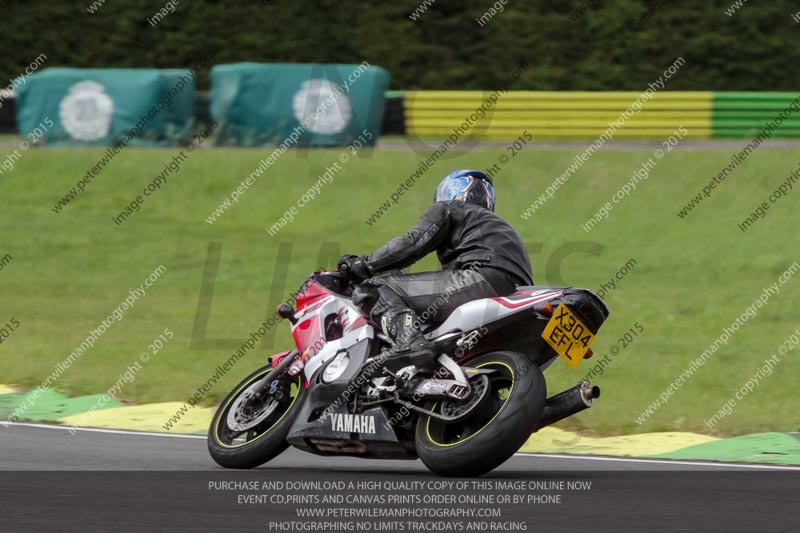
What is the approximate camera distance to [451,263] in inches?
316

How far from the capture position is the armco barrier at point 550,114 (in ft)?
79.3

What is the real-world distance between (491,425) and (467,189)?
1.75 m

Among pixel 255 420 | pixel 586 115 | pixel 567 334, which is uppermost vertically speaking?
pixel 586 115

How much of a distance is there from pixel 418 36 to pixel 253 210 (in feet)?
35.7

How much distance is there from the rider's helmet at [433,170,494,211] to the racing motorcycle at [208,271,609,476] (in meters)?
0.71

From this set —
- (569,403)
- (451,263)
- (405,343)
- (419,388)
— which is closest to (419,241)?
(451,263)

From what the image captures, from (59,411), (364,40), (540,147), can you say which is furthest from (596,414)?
(364,40)

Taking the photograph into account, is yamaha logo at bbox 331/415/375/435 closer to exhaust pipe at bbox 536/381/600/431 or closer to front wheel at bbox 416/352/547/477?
Result: front wheel at bbox 416/352/547/477

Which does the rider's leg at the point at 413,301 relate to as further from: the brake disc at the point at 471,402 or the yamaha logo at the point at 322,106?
the yamaha logo at the point at 322,106

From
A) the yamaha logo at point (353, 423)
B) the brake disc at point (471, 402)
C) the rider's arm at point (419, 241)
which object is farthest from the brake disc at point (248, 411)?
the brake disc at point (471, 402)

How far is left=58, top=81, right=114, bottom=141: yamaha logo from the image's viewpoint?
22641mm

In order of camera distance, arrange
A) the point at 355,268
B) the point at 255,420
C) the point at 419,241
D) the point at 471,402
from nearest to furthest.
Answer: the point at 471,402 → the point at 419,241 → the point at 255,420 → the point at 355,268

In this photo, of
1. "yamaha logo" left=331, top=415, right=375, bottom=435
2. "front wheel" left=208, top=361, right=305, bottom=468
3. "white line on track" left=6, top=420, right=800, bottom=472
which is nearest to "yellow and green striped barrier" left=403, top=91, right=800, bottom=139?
"white line on track" left=6, top=420, right=800, bottom=472

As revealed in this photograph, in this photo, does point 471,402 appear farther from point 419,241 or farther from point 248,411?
point 248,411
